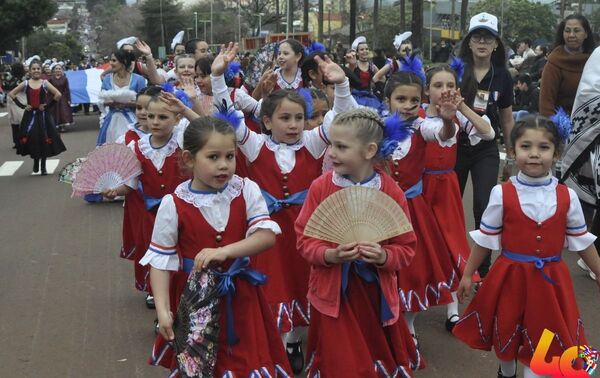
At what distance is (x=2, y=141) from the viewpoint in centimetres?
2128

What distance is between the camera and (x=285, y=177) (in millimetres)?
5148

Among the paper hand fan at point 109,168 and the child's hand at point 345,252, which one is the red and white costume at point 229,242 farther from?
the paper hand fan at point 109,168

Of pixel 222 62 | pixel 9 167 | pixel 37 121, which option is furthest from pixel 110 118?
pixel 222 62

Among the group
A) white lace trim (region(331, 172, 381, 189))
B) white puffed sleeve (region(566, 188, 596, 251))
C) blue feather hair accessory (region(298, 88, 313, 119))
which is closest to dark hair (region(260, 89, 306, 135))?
blue feather hair accessory (region(298, 88, 313, 119))

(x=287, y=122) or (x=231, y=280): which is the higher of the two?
(x=287, y=122)

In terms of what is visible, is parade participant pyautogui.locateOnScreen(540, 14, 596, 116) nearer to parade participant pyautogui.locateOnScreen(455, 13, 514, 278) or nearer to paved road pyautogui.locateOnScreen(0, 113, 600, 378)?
parade participant pyautogui.locateOnScreen(455, 13, 514, 278)

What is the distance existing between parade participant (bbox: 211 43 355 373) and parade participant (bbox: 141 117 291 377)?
3.17 ft

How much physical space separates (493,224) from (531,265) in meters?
0.28

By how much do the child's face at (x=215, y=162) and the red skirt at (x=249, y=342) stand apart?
0.46 m

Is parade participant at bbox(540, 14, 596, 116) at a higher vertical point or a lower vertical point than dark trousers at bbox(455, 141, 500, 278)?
higher

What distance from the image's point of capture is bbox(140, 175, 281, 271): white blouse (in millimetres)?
4031

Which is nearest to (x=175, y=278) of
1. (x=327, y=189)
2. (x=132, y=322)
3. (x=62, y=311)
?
(x=327, y=189)

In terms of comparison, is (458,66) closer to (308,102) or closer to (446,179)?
(446,179)

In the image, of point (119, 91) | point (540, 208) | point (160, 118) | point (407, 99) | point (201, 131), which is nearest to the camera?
point (201, 131)
